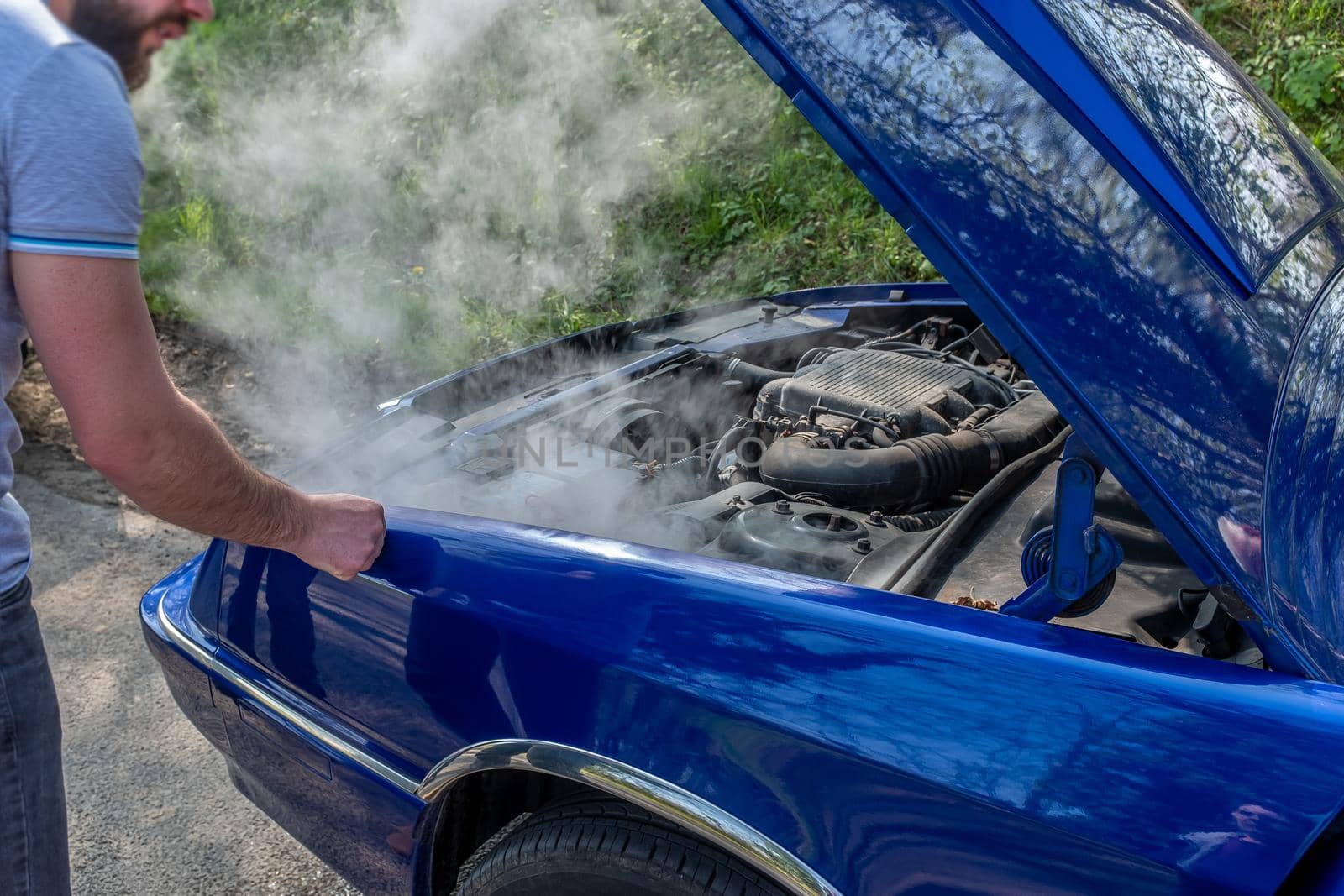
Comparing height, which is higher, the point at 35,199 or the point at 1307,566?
the point at 35,199

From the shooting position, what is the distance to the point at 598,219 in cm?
691

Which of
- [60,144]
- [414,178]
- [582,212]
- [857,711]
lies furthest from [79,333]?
[414,178]

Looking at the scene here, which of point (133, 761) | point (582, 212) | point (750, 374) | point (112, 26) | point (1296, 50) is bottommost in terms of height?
point (133, 761)

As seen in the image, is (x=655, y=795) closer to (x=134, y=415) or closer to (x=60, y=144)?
(x=134, y=415)

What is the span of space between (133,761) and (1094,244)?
2810 millimetres

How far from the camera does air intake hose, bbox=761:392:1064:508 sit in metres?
2.27

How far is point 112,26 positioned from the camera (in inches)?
49.3

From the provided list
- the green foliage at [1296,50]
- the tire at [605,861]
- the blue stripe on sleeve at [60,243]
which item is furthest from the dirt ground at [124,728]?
the green foliage at [1296,50]

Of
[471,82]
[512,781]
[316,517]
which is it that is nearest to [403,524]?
[316,517]

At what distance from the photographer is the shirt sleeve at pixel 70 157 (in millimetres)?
1195

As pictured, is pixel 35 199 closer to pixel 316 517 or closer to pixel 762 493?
pixel 316 517

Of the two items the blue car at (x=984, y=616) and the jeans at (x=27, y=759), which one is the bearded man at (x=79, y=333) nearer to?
the jeans at (x=27, y=759)

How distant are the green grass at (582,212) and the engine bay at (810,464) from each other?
266 centimetres

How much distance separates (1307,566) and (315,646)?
5.11 feet
